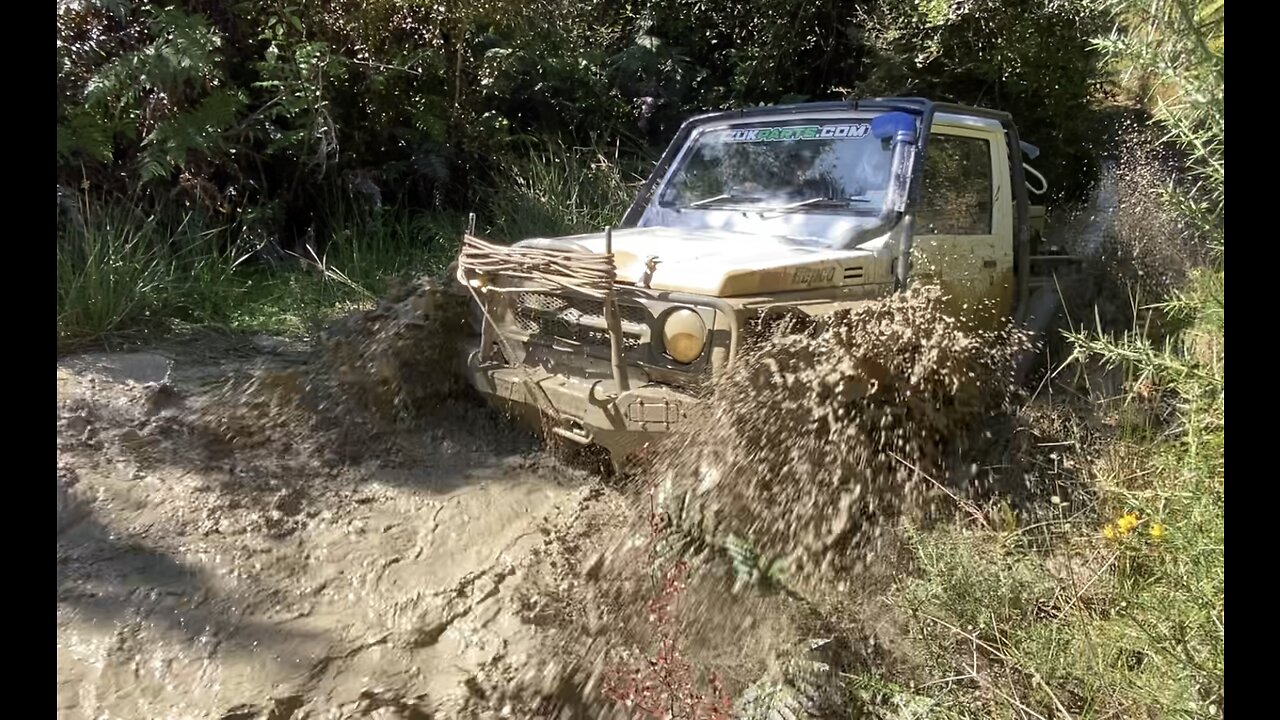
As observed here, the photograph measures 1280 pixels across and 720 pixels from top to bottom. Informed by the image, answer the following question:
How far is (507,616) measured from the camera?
3.38 meters

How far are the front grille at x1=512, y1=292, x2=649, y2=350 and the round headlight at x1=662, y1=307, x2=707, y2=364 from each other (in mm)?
118

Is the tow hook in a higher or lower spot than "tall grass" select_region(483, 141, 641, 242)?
lower

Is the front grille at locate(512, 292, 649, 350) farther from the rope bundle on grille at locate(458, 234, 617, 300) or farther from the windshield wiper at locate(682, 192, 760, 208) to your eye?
the windshield wiper at locate(682, 192, 760, 208)

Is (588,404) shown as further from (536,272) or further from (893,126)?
(893,126)

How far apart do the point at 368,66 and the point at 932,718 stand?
7254 mm

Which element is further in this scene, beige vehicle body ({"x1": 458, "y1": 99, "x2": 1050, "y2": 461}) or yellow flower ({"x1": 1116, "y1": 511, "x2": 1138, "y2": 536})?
beige vehicle body ({"x1": 458, "y1": 99, "x2": 1050, "y2": 461})

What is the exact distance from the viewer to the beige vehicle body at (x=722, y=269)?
3.46 m

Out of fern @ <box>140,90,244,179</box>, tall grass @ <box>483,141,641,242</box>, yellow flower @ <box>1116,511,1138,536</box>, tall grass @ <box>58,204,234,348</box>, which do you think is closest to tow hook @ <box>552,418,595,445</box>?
yellow flower @ <box>1116,511,1138,536</box>

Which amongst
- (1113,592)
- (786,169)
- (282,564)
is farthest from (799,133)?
(282,564)

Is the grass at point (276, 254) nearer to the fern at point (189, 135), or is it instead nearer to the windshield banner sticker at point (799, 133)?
the fern at point (189, 135)

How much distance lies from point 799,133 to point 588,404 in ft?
6.21

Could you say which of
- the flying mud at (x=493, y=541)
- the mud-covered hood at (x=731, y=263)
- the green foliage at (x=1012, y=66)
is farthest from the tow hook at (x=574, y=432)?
the green foliage at (x=1012, y=66)

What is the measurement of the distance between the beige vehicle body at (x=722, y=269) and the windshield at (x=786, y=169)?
0.02m

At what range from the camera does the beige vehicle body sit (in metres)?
3.46
